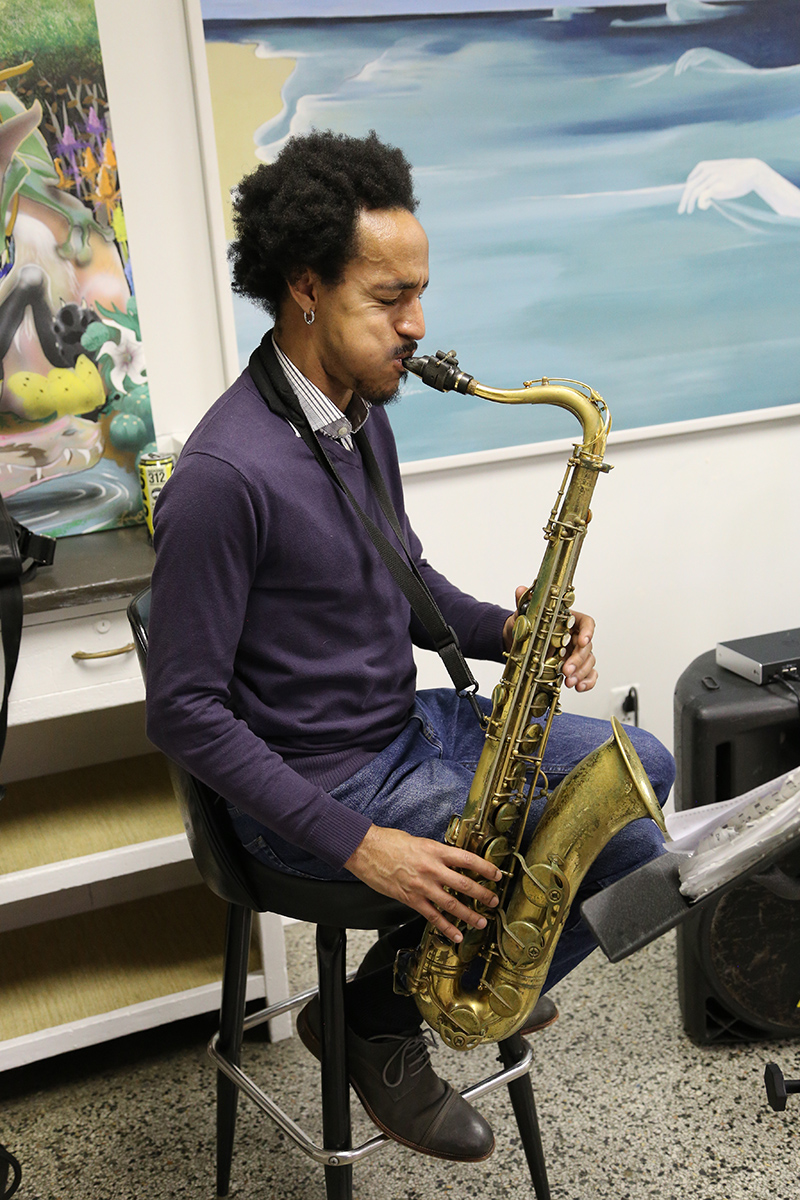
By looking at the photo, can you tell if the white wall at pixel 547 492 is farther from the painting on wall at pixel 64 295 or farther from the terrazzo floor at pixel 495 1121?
the terrazzo floor at pixel 495 1121

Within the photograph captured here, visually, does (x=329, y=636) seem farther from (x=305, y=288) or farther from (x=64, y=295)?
(x=64, y=295)

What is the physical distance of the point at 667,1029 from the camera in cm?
224

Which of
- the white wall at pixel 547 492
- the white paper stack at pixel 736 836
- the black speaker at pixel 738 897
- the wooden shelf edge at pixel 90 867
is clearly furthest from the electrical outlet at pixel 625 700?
the white paper stack at pixel 736 836

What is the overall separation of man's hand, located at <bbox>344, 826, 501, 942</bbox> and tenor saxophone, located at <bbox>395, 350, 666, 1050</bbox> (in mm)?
88

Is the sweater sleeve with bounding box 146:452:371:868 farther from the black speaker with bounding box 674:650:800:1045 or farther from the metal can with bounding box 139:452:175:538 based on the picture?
the black speaker with bounding box 674:650:800:1045

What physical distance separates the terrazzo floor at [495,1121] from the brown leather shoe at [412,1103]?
386mm

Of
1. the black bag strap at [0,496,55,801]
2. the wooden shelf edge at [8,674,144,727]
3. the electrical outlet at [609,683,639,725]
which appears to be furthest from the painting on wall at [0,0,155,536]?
the electrical outlet at [609,683,639,725]

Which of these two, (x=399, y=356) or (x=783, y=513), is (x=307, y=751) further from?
(x=783, y=513)

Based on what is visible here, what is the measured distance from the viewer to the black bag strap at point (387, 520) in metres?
1.47

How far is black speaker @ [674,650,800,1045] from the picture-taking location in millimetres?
2023

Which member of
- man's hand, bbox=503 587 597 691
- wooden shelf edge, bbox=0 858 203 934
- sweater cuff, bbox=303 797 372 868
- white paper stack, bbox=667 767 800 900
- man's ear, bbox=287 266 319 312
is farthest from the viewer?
wooden shelf edge, bbox=0 858 203 934

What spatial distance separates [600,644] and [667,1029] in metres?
0.95

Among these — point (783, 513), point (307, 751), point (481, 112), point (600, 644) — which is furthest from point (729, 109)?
point (307, 751)

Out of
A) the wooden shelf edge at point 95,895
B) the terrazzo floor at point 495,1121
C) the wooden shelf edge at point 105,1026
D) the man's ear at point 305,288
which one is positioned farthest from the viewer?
the wooden shelf edge at point 95,895
